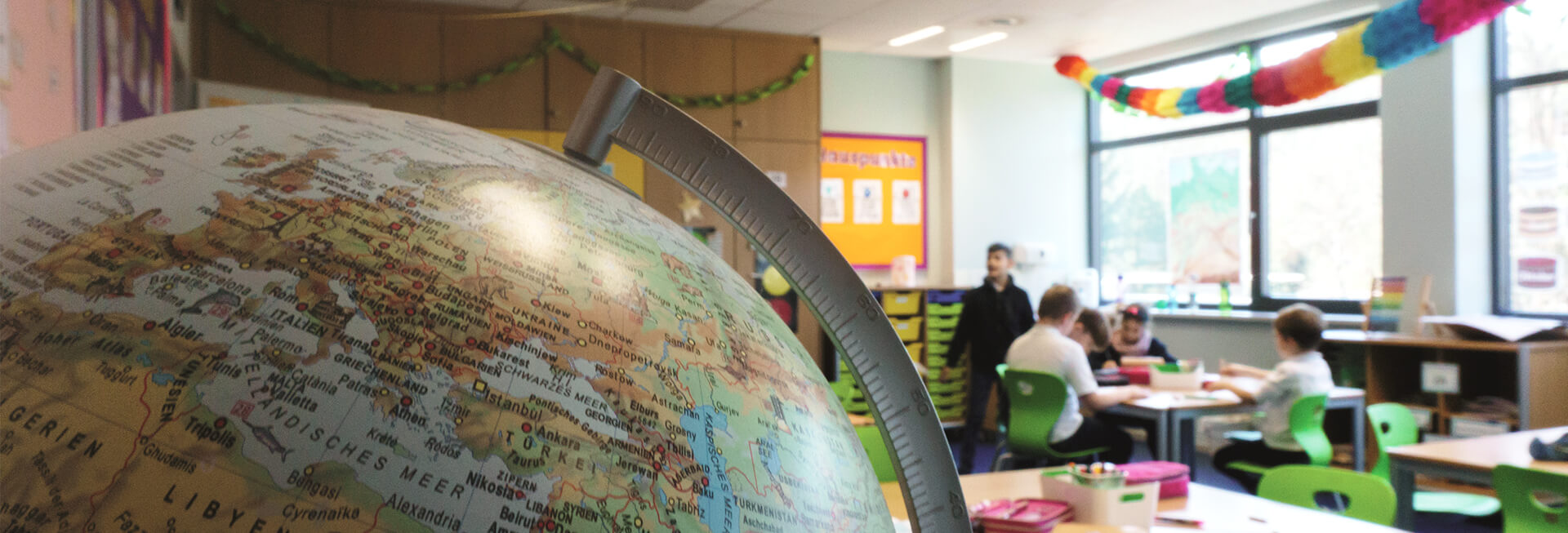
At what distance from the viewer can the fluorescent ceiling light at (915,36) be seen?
7.04 m

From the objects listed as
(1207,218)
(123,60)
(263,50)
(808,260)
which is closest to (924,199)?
(1207,218)

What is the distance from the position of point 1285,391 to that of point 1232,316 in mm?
3121

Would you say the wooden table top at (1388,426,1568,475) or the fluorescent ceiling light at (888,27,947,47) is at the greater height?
the fluorescent ceiling light at (888,27,947,47)

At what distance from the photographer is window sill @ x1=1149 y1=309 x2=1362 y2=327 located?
6539mm

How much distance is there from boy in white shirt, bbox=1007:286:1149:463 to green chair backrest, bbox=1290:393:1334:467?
26.9 inches

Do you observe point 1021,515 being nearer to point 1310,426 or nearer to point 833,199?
point 1310,426

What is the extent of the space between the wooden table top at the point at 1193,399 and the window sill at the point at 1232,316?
75.9 inches

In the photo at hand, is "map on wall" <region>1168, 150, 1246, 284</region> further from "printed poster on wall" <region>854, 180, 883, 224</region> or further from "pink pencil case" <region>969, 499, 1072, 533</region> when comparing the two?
"pink pencil case" <region>969, 499, 1072, 533</region>

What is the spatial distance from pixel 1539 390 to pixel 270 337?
6104 mm

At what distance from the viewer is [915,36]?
7.24 m

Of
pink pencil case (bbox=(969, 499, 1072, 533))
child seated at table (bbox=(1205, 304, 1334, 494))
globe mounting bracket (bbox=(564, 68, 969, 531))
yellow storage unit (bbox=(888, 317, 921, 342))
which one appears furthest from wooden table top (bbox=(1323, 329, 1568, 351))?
globe mounting bracket (bbox=(564, 68, 969, 531))

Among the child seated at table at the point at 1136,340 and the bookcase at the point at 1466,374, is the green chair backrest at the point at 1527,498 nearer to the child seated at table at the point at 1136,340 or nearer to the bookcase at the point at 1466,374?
the bookcase at the point at 1466,374

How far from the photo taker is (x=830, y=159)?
797 centimetres

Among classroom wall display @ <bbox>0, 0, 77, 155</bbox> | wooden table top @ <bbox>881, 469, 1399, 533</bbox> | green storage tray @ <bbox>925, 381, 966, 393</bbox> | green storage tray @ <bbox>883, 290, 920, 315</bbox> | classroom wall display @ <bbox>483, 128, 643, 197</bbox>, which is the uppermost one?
classroom wall display @ <bbox>483, 128, 643, 197</bbox>
